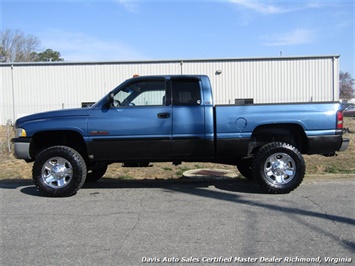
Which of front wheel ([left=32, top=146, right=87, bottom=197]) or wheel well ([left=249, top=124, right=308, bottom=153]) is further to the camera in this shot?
wheel well ([left=249, top=124, right=308, bottom=153])

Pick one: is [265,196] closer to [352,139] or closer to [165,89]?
[165,89]

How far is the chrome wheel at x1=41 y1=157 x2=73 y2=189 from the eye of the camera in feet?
21.2

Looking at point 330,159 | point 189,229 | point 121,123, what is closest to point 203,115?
point 121,123

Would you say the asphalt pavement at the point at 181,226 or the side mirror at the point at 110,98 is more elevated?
the side mirror at the point at 110,98

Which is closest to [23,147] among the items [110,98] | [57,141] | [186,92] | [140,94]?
[57,141]

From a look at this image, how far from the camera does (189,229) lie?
182 inches

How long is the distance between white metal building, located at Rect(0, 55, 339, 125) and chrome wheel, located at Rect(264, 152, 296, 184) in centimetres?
1938

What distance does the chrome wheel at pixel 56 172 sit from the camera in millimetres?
6465

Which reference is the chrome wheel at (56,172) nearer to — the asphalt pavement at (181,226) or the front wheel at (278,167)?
the asphalt pavement at (181,226)

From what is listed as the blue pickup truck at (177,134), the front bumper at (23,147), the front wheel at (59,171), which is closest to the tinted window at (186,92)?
the blue pickup truck at (177,134)

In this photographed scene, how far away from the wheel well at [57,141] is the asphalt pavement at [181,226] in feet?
2.59

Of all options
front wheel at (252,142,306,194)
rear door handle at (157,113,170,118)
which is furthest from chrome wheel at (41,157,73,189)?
front wheel at (252,142,306,194)

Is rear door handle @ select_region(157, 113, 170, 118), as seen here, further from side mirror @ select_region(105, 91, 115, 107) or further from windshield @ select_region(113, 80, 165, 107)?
side mirror @ select_region(105, 91, 115, 107)

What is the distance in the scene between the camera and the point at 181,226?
476 cm
